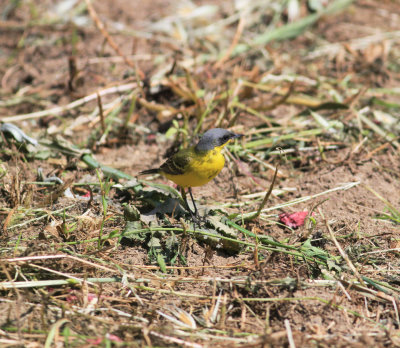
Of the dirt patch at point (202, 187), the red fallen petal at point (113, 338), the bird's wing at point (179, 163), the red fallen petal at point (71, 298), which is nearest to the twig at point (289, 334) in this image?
the dirt patch at point (202, 187)

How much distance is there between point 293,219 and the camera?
4.30 metres

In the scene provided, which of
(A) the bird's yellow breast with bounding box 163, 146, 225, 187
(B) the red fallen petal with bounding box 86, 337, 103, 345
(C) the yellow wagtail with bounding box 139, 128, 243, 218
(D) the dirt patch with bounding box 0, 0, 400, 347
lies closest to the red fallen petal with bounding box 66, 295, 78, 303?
(D) the dirt patch with bounding box 0, 0, 400, 347

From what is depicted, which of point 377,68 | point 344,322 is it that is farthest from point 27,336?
point 377,68

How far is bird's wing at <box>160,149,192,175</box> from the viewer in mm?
4172

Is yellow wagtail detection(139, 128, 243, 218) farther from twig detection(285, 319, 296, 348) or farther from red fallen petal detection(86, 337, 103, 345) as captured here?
red fallen petal detection(86, 337, 103, 345)

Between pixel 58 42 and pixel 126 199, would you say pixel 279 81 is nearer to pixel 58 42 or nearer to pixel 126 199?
pixel 126 199

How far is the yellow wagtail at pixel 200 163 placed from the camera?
162 inches

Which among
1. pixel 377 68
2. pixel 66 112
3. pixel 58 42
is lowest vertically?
pixel 377 68

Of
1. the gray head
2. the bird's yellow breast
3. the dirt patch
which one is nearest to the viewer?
the dirt patch

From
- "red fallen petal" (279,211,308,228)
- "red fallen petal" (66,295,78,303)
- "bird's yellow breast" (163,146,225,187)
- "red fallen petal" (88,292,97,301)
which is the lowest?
"red fallen petal" (279,211,308,228)

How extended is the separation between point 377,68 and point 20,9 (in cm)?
658

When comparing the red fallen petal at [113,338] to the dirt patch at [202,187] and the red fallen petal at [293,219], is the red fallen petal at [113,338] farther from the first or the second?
the red fallen petal at [293,219]

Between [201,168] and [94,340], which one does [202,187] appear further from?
[94,340]

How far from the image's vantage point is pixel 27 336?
2781mm
